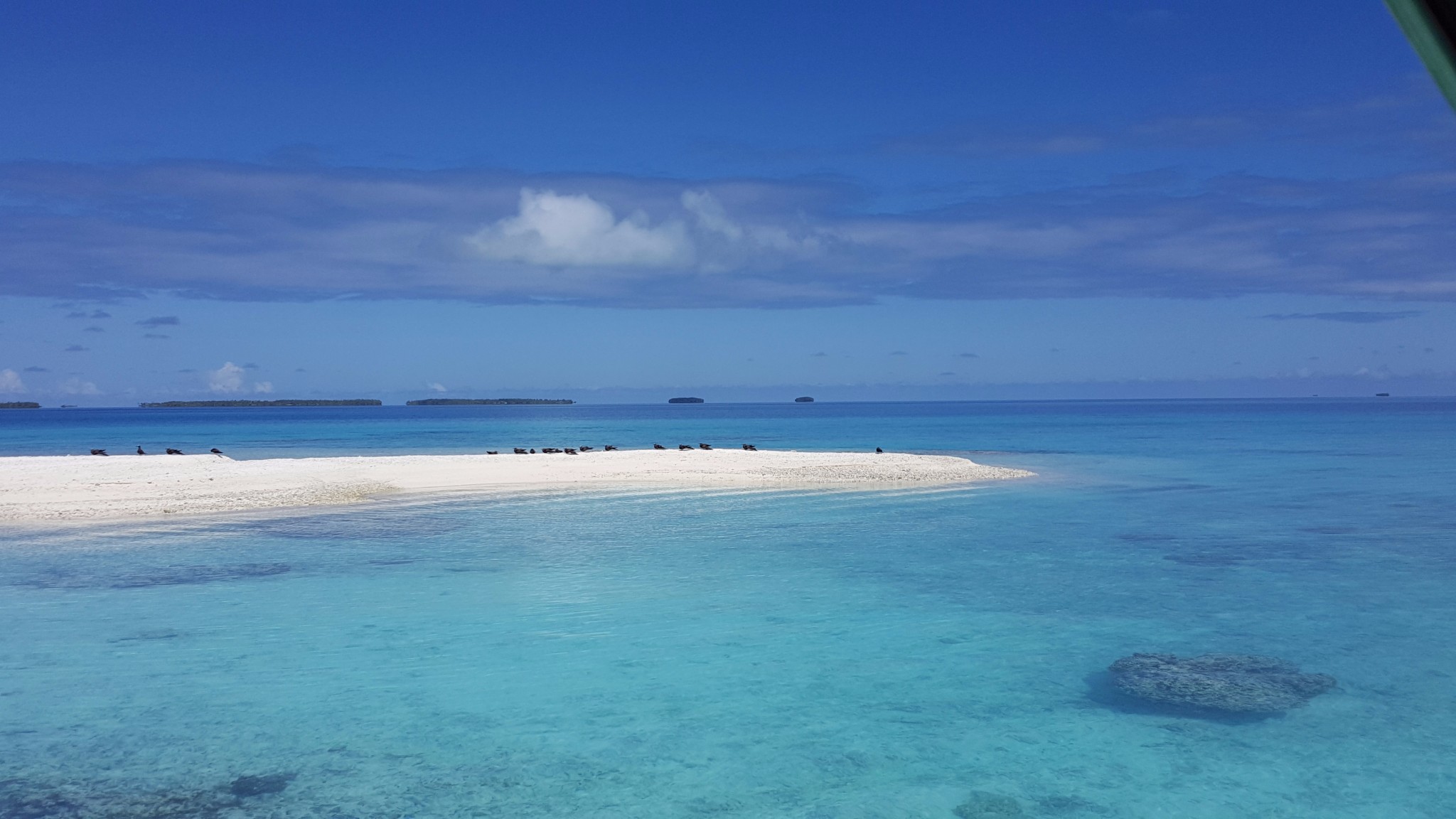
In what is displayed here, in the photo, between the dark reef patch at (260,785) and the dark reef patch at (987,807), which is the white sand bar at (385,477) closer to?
the dark reef patch at (260,785)

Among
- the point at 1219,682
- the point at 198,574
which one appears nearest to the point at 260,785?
the point at 1219,682

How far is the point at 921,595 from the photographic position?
1762 cm

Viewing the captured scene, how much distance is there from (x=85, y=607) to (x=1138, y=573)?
18416 millimetres

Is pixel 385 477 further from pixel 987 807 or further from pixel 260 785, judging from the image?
pixel 987 807

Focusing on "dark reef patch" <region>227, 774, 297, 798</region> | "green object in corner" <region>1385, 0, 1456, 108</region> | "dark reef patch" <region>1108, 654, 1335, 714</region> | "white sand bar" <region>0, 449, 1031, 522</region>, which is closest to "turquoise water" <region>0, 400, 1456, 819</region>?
"dark reef patch" <region>227, 774, 297, 798</region>

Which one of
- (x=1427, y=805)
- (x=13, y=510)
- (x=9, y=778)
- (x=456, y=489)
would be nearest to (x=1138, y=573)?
(x=1427, y=805)

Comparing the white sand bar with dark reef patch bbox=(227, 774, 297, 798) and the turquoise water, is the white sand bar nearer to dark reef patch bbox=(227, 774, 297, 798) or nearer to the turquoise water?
the turquoise water

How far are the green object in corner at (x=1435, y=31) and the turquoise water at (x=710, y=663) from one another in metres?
8.89

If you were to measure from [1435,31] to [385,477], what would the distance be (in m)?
39.2

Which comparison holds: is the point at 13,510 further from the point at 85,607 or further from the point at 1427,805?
the point at 1427,805

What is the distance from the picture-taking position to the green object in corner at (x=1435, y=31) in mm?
1071

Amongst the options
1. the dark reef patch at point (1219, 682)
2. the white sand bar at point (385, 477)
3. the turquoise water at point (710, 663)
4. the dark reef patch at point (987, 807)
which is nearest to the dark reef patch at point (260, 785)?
the turquoise water at point (710, 663)

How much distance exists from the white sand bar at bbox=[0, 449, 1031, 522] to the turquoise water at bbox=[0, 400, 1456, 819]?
4.34 meters

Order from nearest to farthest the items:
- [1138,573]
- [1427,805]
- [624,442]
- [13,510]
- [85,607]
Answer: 1. [1427,805]
2. [85,607]
3. [1138,573]
4. [13,510]
5. [624,442]
